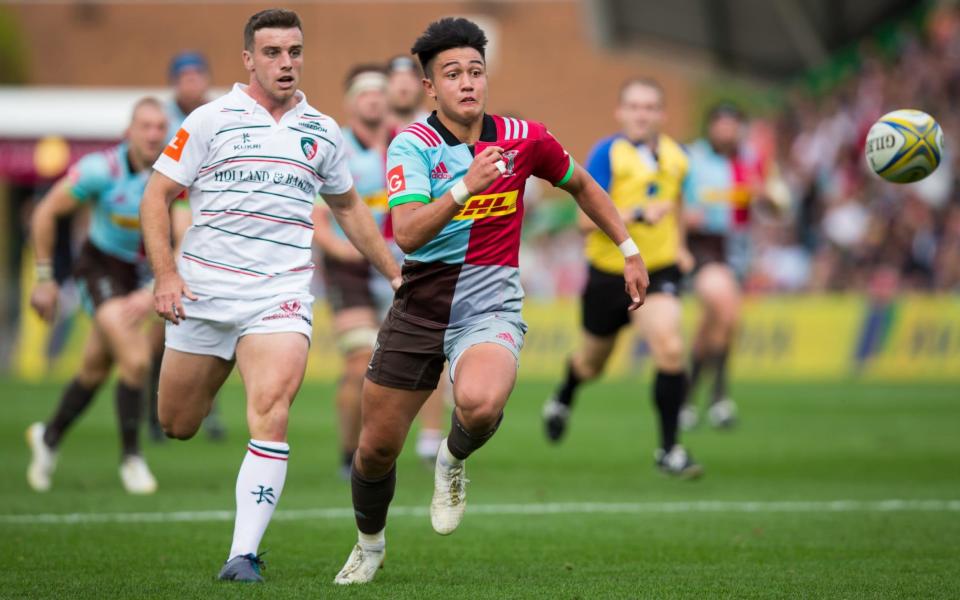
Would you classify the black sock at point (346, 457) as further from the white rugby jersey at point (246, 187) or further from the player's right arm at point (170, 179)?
the player's right arm at point (170, 179)

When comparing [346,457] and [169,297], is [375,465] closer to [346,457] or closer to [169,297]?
[169,297]

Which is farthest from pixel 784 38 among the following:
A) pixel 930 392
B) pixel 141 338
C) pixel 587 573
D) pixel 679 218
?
pixel 587 573

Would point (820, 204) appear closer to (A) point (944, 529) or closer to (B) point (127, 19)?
(A) point (944, 529)

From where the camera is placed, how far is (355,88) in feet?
35.7

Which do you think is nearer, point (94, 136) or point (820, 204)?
point (820, 204)

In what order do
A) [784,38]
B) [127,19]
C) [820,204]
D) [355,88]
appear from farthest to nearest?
1. [127,19]
2. [784,38]
3. [820,204]
4. [355,88]

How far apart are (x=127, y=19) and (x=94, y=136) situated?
1992cm

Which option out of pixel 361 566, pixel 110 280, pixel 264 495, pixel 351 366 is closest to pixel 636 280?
pixel 361 566

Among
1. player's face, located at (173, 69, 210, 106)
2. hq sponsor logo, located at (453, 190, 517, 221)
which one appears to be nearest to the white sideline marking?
hq sponsor logo, located at (453, 190, 517, 221)

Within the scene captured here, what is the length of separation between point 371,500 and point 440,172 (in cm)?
153

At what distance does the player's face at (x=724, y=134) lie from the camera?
14.7m

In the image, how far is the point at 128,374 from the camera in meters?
10.2

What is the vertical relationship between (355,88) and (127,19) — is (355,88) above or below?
below

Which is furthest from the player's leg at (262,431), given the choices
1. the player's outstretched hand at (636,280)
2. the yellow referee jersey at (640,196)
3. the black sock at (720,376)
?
the black sock at (720,376)
